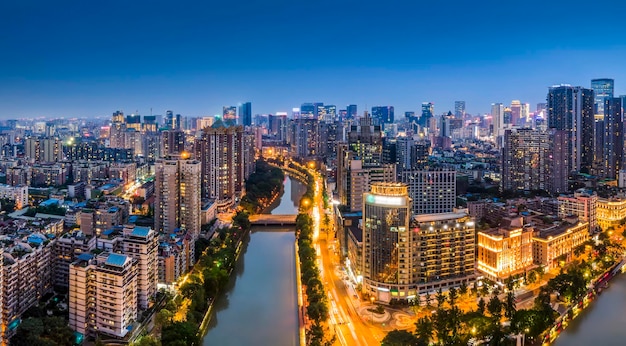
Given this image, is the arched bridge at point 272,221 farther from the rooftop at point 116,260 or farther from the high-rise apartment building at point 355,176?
the rooftop at point 116,260

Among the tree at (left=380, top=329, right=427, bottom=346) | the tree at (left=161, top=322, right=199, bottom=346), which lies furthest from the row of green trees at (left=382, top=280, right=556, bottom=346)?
the tree at (left=161, top=322, right=199, bottom=346)

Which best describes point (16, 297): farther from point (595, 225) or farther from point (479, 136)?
point (479, 136)

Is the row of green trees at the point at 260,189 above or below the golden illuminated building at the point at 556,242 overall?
above

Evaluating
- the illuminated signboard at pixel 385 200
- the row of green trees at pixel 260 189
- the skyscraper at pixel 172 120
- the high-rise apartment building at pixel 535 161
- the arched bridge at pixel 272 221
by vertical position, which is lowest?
the arched bridge at pixel 272 221

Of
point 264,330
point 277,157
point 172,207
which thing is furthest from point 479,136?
point 264,330

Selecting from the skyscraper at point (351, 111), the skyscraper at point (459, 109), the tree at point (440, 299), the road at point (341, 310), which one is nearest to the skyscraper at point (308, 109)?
the skyscraper at point (351, 111)

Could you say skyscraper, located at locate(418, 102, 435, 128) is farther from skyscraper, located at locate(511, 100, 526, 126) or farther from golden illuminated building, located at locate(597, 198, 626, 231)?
golden illuminated building, located at locate(597, 198, 626, 231)
